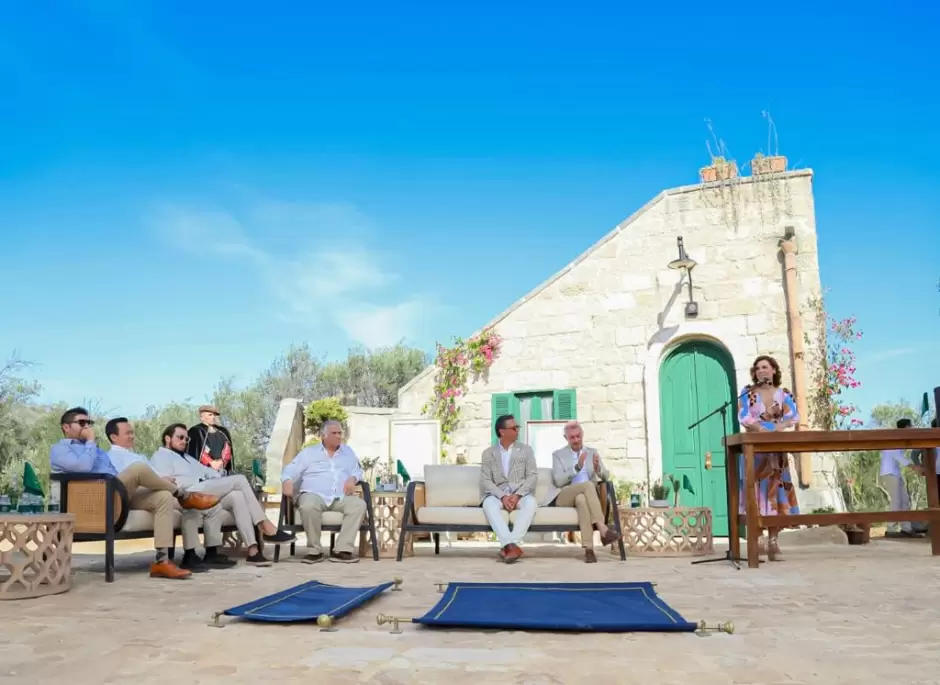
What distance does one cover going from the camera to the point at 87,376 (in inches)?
559

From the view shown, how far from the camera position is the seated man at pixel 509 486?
19.4ft

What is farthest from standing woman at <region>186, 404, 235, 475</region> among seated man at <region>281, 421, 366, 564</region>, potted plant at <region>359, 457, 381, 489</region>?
potted plant at <region>359, 457, 381, 489</region>

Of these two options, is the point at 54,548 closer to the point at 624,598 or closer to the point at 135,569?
the point at 135,569

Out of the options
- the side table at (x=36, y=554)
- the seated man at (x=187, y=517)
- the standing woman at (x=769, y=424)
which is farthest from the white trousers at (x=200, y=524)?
the standing woman at (x=769, y=424)

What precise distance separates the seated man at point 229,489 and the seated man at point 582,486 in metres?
2.17

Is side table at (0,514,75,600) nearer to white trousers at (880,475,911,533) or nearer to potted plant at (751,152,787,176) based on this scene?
white trousers at (880,475,911,533)

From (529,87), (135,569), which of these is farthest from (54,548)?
(529,87)

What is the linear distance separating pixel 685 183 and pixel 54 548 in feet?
27.8

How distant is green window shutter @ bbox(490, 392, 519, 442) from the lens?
34.5 feet

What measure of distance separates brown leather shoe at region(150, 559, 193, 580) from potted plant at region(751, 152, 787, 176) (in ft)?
26.8

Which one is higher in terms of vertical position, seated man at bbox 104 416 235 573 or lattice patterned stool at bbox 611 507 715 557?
seated man at bbox 104 416 235 573

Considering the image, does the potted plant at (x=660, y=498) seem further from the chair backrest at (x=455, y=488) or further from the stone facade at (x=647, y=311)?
the stone facade at (x=647, y=311)

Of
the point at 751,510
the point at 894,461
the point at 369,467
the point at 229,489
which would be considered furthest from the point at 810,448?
the point at 369,467

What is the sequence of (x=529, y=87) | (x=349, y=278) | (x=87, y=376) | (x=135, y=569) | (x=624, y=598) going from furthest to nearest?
(x=349, y=278)
(x=87, y=376)
(x=529, y=87)
(x=135, y=569)
(x=624, y=598)
